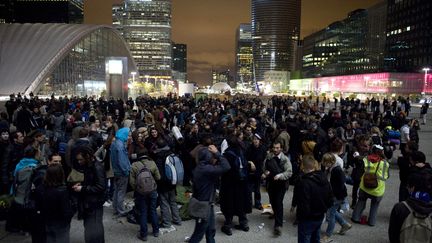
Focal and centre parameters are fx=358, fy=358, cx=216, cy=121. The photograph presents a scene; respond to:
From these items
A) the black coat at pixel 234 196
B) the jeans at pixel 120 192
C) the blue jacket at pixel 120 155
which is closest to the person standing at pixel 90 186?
the blue jacket at pixel 120 155

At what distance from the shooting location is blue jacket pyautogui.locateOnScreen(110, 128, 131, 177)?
6.91 metres

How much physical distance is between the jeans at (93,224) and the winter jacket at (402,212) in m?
3.88

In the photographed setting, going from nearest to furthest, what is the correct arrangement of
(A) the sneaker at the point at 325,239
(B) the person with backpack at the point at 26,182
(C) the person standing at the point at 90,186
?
(C) the person standing at the point at 90,186 → (B) the person with backpack at the point at 26,182 → (A) the sneaker at the point at 325,239

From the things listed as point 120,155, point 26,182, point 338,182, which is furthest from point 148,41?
point 338,182

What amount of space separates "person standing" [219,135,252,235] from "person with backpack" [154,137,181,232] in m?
0.99

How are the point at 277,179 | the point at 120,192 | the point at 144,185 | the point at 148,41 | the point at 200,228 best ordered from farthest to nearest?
the point at 148,41, the point at 120,192, the point at 277,179, the point at 144,185, the point at 200,228

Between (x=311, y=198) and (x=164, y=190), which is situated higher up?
(x=311, y=198)

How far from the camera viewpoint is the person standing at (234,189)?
21.1ft

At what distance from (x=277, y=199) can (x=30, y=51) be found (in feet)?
180

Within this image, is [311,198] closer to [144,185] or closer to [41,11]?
[144,185]

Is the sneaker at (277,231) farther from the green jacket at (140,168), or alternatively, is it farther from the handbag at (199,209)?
the green jacket at (140,168)

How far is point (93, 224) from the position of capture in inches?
208

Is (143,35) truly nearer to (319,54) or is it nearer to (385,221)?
(319,54)

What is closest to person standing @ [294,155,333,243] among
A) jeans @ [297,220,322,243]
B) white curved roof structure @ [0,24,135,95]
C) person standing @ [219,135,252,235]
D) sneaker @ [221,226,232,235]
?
jeans @ [297,220,322,243]
